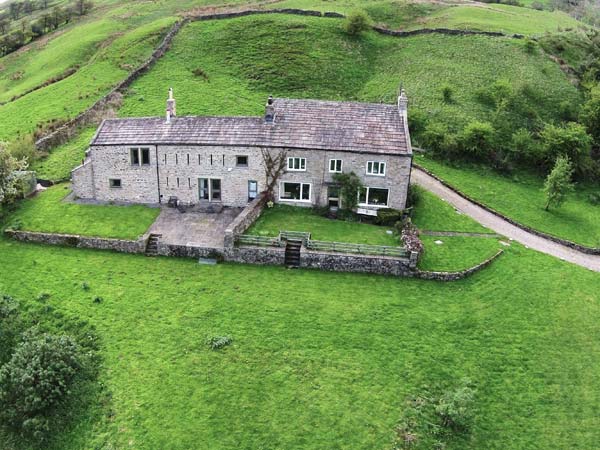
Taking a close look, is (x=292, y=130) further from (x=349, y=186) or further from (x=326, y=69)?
(x=326, y=69)

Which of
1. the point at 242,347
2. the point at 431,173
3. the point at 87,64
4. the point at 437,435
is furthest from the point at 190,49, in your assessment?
the point at 437,435

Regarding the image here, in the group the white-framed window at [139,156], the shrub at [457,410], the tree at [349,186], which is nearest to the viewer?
the shrub at [457,410]

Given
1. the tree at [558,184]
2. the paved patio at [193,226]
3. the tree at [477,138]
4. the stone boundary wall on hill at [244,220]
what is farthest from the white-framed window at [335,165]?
the tree at [558,184]

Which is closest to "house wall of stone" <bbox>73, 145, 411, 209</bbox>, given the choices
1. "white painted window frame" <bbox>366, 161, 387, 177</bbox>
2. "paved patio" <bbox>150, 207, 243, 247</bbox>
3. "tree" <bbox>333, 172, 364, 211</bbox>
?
"white painted window frame" <bbox>366, 161, 387, 177</bbox>

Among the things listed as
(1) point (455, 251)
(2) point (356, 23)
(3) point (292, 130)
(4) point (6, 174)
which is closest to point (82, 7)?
(2) point (356, 23)

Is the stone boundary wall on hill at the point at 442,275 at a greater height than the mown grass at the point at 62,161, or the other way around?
the mown grass at the point at 62,161

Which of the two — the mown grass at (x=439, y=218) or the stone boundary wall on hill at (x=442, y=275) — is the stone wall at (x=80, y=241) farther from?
the mown grass at (x=439, y=218)
